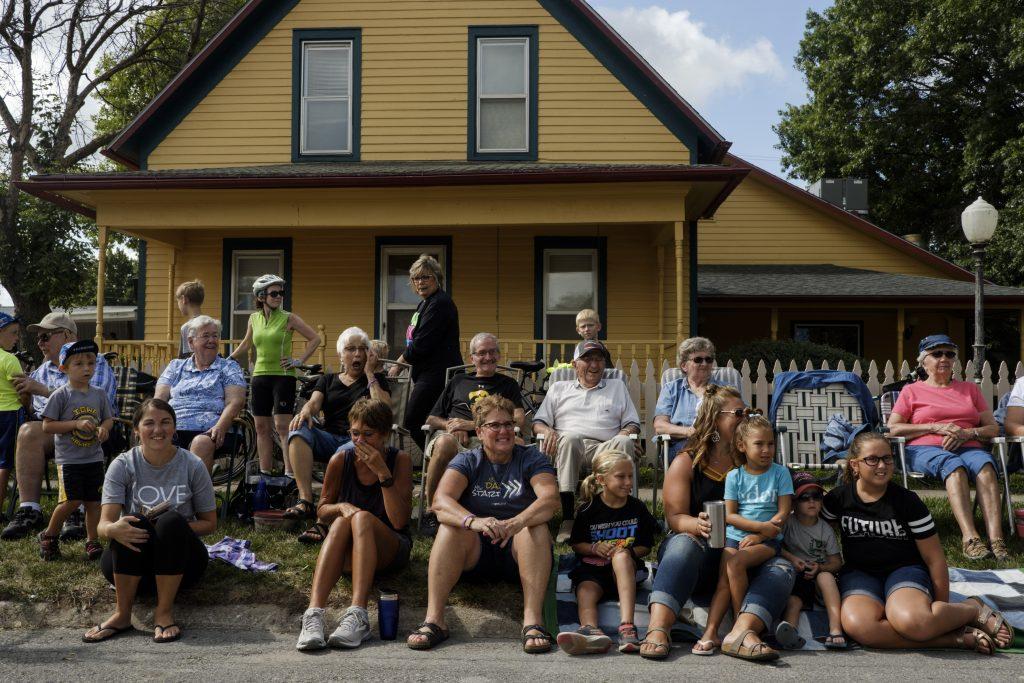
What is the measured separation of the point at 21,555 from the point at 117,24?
72.5 feet

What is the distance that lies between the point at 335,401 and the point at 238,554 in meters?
1.49

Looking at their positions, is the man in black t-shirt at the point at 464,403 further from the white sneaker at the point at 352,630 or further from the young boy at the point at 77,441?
the young boy at the point at 77,441

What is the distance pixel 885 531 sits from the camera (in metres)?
4.69

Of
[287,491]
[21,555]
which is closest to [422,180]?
[287,491]

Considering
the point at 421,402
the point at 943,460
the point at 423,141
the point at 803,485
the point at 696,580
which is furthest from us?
the point at 423,141

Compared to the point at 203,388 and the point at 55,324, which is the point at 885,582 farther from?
the point at 55,324

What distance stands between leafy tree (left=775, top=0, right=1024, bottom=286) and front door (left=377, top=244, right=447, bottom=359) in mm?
17559

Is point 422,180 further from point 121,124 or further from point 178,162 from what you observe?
point 121,124

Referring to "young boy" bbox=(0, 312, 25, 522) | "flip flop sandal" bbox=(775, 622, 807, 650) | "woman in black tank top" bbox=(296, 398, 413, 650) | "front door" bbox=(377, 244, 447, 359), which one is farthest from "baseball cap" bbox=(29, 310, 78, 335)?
"front door" bbox=(377, 244, 447, 359)

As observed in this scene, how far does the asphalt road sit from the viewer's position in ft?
13.5

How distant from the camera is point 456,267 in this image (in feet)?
44.5

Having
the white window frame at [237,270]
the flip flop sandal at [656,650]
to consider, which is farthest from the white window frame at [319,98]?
the flip flop sandal at [656,650]

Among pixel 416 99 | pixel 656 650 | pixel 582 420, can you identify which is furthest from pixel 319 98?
pixel 656 650

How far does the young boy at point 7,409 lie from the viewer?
21.5 feet
